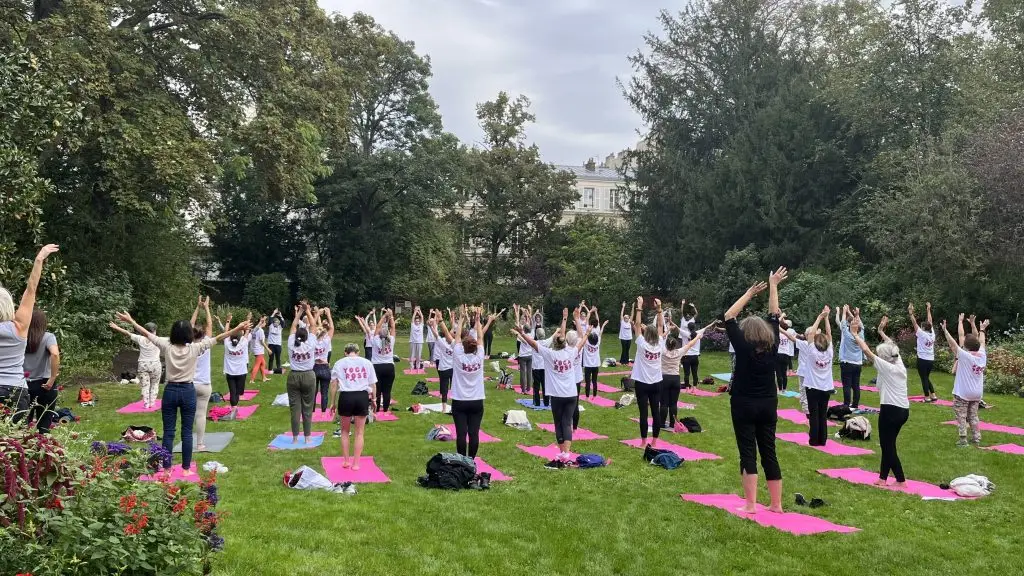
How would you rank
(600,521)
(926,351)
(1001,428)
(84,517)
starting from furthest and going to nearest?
(926,351) < (1001,428) < (600,521) < (84,517)

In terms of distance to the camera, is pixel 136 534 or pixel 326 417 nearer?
pixel 136 534

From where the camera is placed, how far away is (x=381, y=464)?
10.0 m

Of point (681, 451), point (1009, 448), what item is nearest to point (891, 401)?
point (681, 451)

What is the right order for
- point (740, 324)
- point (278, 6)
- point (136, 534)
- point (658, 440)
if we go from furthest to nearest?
point (278, 6) < point (658, 440) < point (740, 324) < point (136, 534)

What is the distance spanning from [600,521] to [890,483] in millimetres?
4315

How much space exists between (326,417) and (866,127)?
26.5 m

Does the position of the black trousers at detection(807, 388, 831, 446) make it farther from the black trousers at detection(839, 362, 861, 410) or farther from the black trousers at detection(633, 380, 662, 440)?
the black trousers at detection(839, 362, 861, 410)

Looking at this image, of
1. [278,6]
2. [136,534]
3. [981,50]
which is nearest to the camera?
[136,534]

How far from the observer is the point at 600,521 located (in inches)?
292

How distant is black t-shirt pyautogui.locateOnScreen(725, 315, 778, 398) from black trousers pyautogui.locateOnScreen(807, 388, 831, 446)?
4.66m

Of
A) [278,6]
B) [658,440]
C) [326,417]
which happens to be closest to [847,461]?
[658,440]

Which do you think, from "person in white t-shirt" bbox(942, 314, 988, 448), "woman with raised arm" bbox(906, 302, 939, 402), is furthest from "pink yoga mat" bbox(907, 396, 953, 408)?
"person in white t-shirt" bbox(942, 314, 988, 448)

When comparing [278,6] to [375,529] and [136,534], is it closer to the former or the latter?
[375,529]

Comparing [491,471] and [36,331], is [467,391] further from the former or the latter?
[36,331]
